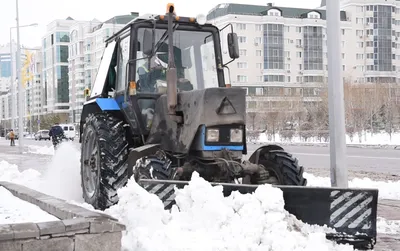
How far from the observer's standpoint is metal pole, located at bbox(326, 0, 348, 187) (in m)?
7.47

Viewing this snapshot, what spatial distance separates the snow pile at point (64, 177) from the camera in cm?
944

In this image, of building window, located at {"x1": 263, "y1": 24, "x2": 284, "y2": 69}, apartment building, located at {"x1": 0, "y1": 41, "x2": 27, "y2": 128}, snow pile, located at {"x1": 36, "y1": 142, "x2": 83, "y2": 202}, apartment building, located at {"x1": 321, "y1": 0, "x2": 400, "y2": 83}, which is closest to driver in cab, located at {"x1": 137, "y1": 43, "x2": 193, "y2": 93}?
snow pile, located at {"x1": 36, "y1": 142, "x2": 83, "y2": 202}

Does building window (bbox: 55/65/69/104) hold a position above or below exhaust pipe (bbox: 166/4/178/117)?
above

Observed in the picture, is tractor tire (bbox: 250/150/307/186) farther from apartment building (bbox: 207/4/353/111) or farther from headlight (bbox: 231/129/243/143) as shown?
apartment building (bbox: 207/4/353/111)

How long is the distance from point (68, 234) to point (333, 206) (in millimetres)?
2643

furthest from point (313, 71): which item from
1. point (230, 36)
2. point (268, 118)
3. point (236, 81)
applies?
point (230, 36)

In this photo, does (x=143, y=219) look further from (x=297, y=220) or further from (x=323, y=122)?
(x=323, y=122)

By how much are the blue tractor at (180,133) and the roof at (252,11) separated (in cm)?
7516

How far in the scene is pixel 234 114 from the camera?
6.46 metres

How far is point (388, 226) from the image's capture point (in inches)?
280

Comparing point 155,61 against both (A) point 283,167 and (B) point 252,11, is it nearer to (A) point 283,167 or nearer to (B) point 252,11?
(A) point 283,167

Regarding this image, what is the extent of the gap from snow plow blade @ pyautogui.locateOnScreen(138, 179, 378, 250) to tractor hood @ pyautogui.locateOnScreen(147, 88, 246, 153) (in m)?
1.23

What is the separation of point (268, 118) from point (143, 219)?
45.9 metres

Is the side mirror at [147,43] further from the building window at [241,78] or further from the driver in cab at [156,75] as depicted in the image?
the building window at [241,78]
